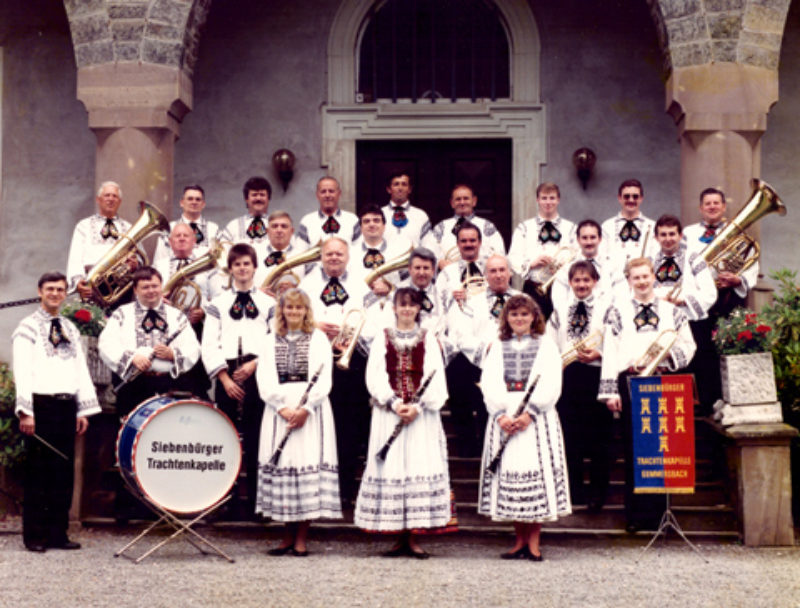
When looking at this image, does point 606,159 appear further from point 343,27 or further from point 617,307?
point 617,307

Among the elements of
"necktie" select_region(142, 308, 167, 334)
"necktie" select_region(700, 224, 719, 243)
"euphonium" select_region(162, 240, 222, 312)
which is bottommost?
"necktie" select_region(142, 308, 167, 334)

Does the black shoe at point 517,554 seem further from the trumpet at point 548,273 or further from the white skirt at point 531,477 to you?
the trumpet at point 548,273


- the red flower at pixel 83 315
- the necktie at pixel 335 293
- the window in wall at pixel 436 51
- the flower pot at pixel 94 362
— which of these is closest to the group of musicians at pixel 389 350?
the necktie at pixel 335 293

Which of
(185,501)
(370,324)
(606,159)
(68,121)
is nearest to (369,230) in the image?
(370,324)

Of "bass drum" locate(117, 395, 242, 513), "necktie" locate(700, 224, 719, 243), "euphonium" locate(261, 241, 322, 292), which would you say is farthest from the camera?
"necktie" locate(700, 224, 719, 243)

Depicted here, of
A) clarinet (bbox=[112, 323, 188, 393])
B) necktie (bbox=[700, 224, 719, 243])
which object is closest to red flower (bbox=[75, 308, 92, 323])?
clarinet (bbox=[112, 323, 188, 393])

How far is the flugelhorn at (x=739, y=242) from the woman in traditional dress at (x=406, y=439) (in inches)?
114

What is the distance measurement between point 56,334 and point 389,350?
7.77 feet

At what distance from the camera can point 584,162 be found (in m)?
12.9

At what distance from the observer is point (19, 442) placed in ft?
30.3

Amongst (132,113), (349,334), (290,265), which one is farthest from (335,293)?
(132,113)

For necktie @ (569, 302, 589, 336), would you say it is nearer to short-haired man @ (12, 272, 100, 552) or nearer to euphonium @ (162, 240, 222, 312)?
euphonium @ (162, 240, 222, 312)

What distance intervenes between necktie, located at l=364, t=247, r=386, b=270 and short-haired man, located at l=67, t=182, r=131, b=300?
2.08 meters

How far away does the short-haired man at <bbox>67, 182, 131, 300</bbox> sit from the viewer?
1037cm
